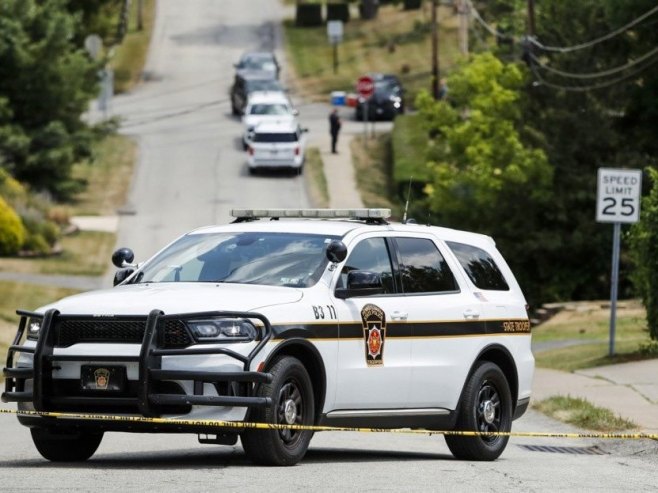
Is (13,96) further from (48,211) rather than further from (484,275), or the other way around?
(484,275)

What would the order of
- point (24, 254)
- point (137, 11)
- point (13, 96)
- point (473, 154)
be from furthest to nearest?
point (137, 11) < point (13, 96) < point (473, 154) < point (24, 254)

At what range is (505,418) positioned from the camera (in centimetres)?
1463

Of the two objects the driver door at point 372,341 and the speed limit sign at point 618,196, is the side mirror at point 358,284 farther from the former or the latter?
the speed limit sign at point 618,196

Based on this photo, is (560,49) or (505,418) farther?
(560,49)

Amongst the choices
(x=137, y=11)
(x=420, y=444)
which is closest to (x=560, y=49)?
(x=420, y=444)

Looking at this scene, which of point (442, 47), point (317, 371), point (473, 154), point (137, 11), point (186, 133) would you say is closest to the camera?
point (317, 371)

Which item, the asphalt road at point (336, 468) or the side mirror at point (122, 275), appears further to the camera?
the side mirror at point (122, 275)

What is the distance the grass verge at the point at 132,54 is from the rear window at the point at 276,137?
21988 mm

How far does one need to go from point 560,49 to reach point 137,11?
174 ft

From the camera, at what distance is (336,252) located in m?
12.3

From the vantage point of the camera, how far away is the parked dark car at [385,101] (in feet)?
235

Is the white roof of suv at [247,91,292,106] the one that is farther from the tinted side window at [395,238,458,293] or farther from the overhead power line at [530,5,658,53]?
the tinted side window at [395,238,458,293]

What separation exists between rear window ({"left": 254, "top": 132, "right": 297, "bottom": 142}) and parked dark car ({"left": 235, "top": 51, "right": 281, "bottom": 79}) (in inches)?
630

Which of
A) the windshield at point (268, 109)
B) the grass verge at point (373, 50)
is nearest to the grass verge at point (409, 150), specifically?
the windshield at point (268, 109)
